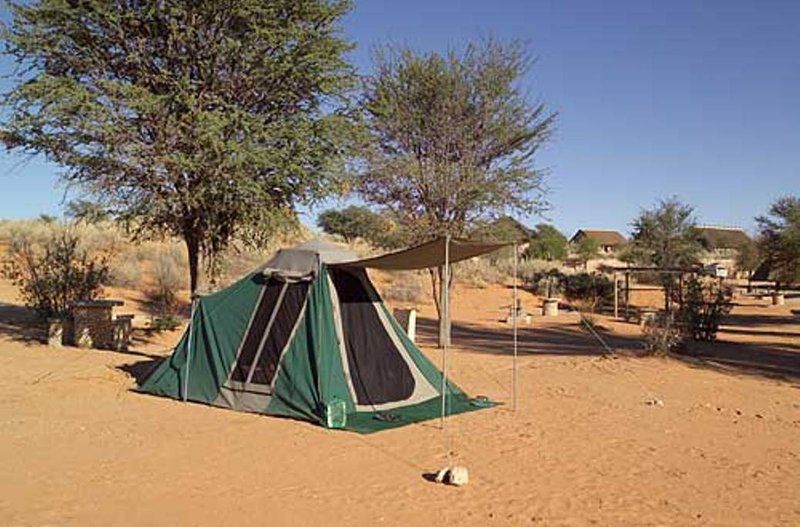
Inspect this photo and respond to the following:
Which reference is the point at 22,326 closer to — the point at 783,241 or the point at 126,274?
the point at 126,274

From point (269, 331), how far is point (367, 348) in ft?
3.95

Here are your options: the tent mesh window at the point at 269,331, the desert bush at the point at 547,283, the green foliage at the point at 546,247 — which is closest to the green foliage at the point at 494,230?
the tent mesh window at the point at 269,331

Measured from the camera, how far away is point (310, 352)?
8938mm

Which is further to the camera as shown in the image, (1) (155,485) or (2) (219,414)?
(2) (219,414)

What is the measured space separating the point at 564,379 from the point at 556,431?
13.3ft

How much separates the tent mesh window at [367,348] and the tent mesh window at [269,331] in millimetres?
572

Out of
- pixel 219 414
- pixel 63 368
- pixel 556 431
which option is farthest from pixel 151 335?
pixel 556 431

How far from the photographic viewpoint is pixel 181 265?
31297 mm

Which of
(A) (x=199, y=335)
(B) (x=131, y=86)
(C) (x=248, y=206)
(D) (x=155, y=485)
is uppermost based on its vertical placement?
(B) (x=131, y=86)

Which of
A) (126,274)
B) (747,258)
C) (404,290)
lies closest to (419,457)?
(126,274)

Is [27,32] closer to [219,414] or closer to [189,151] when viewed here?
[189,151]

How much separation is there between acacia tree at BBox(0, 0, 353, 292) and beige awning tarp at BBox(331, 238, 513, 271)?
3.23m

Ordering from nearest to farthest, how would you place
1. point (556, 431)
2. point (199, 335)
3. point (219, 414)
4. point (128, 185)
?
point (556, 431) → point (219, 414) → point (199, 335) → point (128, 185)

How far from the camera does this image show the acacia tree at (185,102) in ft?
37.1
